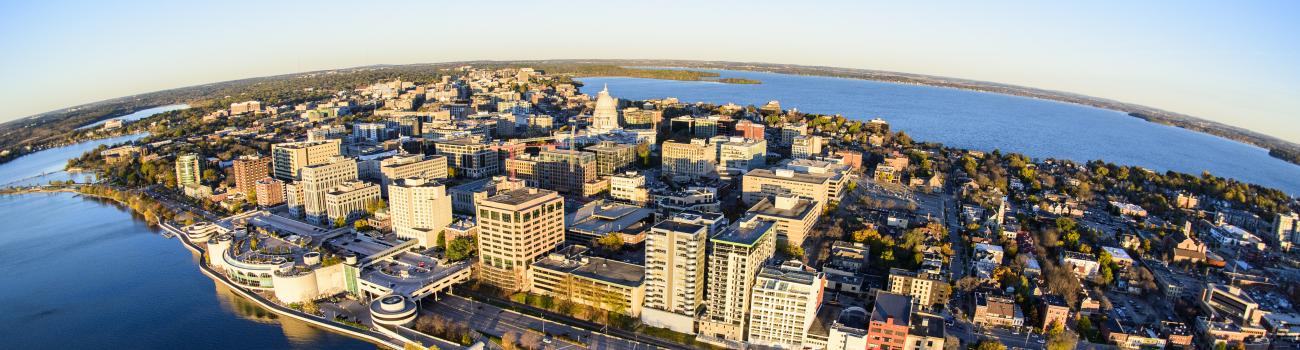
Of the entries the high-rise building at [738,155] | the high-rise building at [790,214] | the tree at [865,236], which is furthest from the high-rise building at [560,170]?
the tree at [865,236]

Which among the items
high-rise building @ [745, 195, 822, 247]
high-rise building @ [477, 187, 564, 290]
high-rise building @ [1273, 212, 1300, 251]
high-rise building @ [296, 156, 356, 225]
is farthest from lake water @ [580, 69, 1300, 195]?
high-rise building @ [296, 156, 356, 225]

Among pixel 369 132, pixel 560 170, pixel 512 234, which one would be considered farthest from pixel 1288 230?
pixel 369 132

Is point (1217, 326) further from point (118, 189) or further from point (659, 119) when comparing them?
point (118, 189)

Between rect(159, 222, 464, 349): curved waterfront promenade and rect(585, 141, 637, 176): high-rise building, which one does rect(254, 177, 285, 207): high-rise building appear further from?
rect(585, 141, 637, 176): high-rise building

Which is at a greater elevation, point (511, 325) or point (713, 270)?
point (713, 270)

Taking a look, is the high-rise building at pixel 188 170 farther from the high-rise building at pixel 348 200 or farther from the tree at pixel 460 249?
the tree at pixel 460 249

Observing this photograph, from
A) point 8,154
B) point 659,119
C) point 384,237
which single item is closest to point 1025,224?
point 384,237
